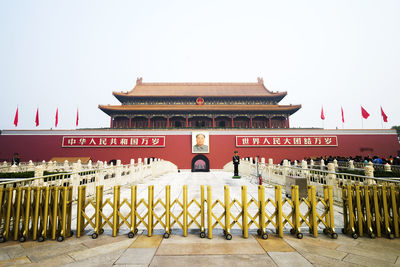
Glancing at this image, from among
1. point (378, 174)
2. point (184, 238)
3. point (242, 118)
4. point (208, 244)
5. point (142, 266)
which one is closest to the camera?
point (142, 266)

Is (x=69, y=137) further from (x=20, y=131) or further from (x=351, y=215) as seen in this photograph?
(x=351, y=215)

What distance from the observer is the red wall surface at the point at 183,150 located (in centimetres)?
2266

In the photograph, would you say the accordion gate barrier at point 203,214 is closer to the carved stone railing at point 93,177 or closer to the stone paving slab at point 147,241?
the stone paving slab at point 147,241

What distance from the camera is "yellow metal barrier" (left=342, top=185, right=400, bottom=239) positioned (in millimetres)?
3676

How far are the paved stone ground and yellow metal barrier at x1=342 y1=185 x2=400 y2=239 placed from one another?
17 cm

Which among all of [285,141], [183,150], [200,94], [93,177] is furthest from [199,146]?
[93,177]

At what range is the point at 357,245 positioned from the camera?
132 inches

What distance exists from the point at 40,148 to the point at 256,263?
27.6 m

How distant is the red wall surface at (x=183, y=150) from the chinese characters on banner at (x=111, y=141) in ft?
1.56

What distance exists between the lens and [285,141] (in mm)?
→ 23000

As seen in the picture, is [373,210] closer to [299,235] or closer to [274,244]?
[299,235]

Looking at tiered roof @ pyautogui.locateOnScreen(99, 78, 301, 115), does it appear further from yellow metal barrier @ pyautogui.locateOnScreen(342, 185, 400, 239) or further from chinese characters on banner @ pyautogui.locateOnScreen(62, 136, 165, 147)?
yellow metal barrier @ pyautogui.locateOnScreen(342, 185, 400, 239)

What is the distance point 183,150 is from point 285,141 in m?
11.8

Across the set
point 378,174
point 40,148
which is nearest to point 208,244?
point 378,174
